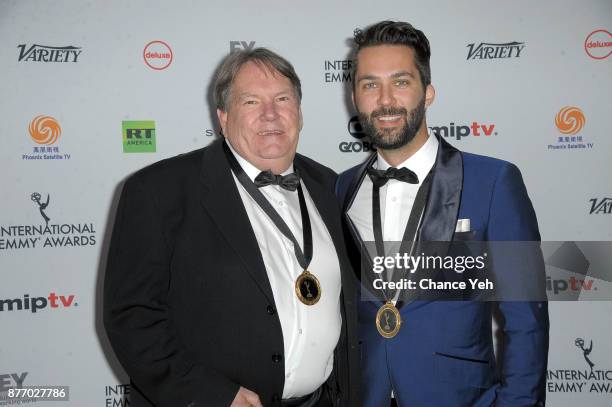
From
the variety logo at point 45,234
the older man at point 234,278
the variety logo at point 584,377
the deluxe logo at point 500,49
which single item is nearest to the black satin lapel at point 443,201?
the older man at point 234,278

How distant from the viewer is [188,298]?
2133 millimetres

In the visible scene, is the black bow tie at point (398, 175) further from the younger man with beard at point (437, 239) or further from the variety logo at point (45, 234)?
the variety logo at point (45, 234)

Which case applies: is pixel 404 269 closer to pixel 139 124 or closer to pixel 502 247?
pixel 502 247

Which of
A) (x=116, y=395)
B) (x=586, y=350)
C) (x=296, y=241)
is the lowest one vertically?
(x=116, y=395)

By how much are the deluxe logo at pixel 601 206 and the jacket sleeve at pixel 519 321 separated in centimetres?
212

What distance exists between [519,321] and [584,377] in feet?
7.77

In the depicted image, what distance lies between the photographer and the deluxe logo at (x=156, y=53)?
3.91 metres

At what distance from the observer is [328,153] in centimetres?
405

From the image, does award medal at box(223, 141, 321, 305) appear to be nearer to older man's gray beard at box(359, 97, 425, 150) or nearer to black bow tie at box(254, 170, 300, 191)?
black bow tie at box(254, 170, 300, 191)

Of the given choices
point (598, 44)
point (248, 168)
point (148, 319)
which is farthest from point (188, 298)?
point (598, 44)

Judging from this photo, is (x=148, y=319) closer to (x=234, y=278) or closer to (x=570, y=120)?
(x=234, y=278)

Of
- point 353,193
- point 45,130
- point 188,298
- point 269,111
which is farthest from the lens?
point 45,130

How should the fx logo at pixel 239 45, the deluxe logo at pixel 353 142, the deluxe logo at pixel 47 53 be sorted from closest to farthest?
the deluxe logo at pixel 47 53 < the fx logo at pixel 239 45 < the deluxe logo at pixel 353 142

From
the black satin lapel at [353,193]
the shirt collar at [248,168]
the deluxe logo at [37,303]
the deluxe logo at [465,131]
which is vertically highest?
the deluxe logo at [465,131]
